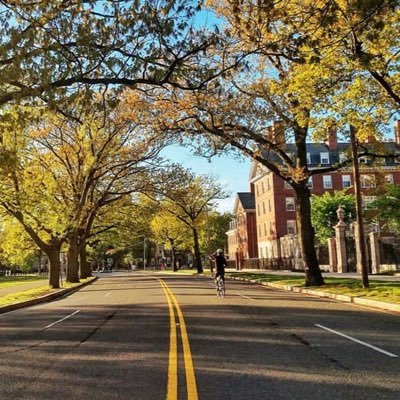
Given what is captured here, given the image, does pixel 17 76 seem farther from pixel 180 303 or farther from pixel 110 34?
pixel 180 303

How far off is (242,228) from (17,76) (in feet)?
261

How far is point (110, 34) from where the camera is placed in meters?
11.6

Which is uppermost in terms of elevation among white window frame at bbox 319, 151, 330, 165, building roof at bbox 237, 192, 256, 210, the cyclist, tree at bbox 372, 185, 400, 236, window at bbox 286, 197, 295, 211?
white window frame at bbox 319, 151, 330, 165

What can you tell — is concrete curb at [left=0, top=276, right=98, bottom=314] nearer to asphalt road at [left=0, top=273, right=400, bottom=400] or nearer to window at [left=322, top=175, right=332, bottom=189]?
asphalt road at [left=0, top=273, right=400, bottom=400]

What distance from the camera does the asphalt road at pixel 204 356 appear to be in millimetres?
6758

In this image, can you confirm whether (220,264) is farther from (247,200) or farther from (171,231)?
(247,200)

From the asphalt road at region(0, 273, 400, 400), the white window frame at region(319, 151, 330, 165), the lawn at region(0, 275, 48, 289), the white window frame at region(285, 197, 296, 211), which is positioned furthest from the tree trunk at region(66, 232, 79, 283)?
the white window frame at region(319, 151, 330, 165)

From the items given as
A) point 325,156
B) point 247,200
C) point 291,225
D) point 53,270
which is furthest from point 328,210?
point 53,270

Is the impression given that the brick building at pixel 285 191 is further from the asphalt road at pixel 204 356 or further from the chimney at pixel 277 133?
the asphalt road at pixel 204 356

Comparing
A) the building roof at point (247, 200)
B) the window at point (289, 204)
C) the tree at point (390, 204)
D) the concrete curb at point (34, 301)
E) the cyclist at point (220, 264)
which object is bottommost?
the concrete curb at point (34, 301)

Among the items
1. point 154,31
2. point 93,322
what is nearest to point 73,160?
point 93,322

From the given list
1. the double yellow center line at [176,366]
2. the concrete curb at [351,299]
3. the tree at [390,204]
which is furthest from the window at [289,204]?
the double yellow center line at [176,366]

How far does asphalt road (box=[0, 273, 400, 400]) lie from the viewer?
676 cm

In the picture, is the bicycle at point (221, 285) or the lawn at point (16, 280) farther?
the lawn at point (16, 280)
